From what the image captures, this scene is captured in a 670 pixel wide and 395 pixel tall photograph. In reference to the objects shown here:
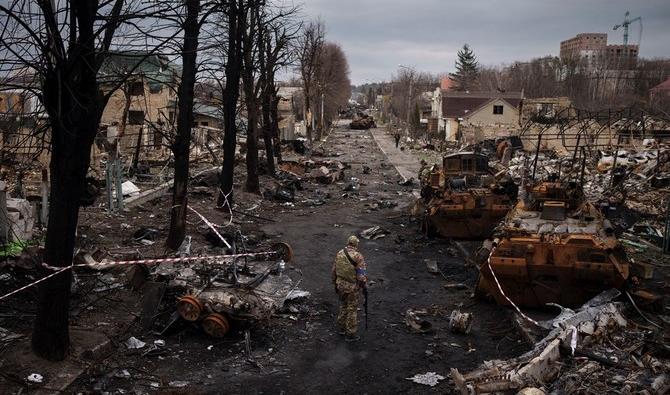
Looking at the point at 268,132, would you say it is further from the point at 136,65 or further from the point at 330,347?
the point at 136,65

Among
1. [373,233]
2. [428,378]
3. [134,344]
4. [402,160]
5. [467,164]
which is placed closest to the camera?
[428,378]

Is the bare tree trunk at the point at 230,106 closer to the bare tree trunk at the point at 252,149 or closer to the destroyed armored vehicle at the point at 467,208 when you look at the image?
the bare tree trunk at the point at 252,149

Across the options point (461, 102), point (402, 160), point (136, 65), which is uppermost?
point (461, 102)

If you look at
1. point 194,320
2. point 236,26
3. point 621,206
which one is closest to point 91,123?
point 194,320

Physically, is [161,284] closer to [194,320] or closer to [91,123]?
[194,320]

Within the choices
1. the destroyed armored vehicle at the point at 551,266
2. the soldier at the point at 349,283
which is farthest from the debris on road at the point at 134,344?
the destroyed armored vehicle at the point at 551,266

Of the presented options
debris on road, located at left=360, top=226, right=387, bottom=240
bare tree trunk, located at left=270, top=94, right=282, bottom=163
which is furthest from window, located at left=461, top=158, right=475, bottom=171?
bare tree trunk, located at left=270, top=94, right=282, bottom=163

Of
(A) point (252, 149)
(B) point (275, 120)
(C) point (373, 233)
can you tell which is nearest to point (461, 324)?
(C) point (373, 233)

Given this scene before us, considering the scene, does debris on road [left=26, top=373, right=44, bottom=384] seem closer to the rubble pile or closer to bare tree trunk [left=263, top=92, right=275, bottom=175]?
the rubble pile

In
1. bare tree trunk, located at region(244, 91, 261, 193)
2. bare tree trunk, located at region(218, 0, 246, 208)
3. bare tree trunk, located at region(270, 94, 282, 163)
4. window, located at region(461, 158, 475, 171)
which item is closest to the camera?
bare tree trunk, located at region(218, 0, 246, 208)

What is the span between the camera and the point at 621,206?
18.4 metres

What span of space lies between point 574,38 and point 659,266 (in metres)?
150

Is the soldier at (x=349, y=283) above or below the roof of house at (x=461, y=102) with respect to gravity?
below

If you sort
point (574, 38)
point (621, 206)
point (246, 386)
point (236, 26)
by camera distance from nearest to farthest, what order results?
point (246, 386), point (236, 26), point (621, 206), point (574, 38)
